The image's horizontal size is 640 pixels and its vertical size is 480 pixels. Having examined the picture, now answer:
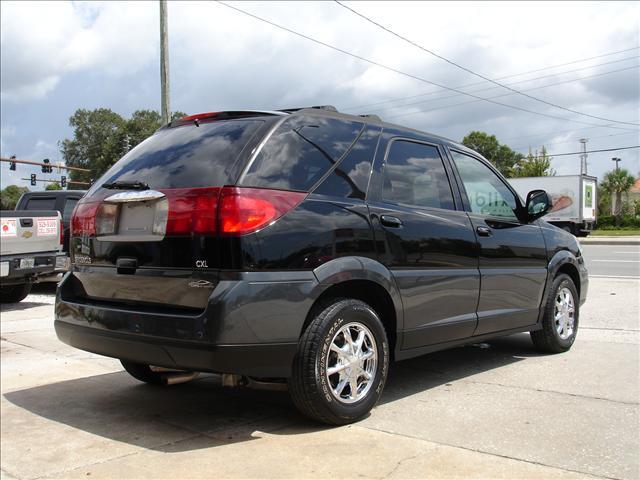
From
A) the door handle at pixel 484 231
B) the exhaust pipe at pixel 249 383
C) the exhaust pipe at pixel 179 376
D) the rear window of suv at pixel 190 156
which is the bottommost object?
the exhaust pipe at pixel 179 376

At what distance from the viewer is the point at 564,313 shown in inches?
229

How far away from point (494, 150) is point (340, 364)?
267 ft

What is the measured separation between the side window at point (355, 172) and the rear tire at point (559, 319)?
251cm

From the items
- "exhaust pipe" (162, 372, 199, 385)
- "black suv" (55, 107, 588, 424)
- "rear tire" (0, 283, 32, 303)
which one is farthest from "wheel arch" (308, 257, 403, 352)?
"rear tire" (0, 283, 32, 303)

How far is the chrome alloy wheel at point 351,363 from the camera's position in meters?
3.67

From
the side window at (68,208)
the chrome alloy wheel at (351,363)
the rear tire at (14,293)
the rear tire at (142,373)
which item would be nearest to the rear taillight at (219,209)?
the chrome alloy wheel at (351,363)

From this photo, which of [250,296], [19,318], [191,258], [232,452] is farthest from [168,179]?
[19,318]

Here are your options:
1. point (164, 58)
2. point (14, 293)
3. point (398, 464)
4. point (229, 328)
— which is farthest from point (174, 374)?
point (164, 58)

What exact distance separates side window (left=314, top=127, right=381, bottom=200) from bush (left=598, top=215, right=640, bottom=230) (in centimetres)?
2090

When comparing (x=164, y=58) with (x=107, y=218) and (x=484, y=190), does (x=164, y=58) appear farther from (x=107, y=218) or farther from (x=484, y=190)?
(x=107, y=218)

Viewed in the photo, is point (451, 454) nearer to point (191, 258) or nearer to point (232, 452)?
point (232, 452)

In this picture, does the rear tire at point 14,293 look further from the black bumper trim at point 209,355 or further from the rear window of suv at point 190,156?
the black bumper trim at point 209,355

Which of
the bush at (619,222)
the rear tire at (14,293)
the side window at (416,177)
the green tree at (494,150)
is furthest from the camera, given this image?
the green tree at (494,150)

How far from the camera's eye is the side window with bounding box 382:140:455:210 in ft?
13.9
